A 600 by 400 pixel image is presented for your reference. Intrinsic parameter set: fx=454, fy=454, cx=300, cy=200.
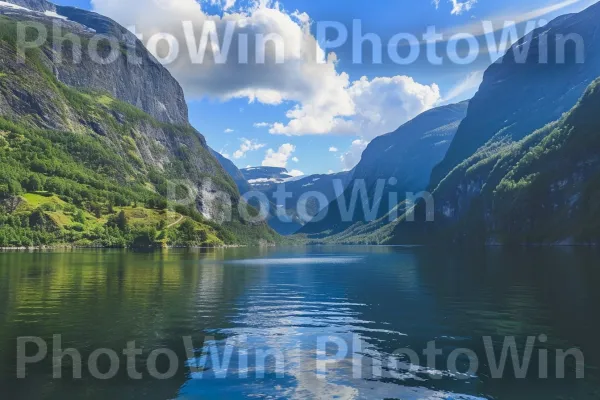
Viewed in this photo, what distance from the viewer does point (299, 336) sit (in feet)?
119

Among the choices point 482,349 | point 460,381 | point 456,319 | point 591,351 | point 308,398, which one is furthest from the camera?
point 456,319

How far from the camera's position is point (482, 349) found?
104ft

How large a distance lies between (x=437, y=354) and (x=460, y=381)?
5742mm

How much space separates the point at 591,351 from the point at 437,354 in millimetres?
9924

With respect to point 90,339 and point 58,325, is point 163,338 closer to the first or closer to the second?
point 90,339

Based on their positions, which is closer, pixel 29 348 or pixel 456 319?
pixel 29 348

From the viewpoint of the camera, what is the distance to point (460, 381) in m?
24.7

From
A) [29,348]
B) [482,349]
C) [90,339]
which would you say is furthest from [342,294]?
[29,348]

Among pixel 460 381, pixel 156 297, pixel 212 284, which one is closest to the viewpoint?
pixel 460 381

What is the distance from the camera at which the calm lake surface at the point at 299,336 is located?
23.3m

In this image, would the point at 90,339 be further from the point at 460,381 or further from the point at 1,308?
the point at 460,381

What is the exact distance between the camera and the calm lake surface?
23328 millimetres

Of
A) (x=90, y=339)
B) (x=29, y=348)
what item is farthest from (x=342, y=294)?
(x=29, y=348)

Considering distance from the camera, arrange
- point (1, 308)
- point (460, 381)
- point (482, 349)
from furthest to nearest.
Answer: point (1, 308) < point (482, 349) < point (460, 381)
